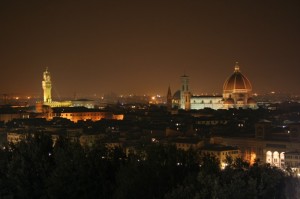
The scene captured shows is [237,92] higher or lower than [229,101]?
higher

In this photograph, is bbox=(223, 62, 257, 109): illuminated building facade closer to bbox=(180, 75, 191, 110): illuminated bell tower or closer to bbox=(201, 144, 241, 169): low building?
bbox=(180, 75, 191, 110): illuminated bell tower

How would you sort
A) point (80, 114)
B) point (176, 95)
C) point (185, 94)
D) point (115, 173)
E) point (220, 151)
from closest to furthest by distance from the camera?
point (115, 173)
point (220, 151)
point (80, 114)
point (185, 94)
point (176, 95)

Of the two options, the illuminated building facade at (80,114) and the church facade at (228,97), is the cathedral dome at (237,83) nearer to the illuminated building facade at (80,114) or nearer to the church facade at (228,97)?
the church facade at (228,97)

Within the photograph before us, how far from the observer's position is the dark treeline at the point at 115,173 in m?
13.3

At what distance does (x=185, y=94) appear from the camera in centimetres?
8331

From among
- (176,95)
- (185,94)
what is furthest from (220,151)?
(176,95)

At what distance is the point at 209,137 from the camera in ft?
137

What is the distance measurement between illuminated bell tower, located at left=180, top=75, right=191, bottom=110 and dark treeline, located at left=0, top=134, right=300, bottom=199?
2508 inches

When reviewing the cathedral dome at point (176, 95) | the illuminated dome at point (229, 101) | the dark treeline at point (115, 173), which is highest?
the cathedral dome at point (176, 95)

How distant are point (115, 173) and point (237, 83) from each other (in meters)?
61.8

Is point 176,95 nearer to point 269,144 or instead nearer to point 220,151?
point 269,144

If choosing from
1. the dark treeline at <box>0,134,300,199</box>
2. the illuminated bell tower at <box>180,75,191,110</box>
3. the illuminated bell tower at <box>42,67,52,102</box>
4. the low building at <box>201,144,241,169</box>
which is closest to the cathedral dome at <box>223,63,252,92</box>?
the illuminated bell tower at <box>180,75,191,110</box>

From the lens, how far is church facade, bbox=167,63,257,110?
77250mm

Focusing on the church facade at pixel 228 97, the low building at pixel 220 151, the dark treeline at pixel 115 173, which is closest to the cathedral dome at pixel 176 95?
the church facade at pixel 228 97
